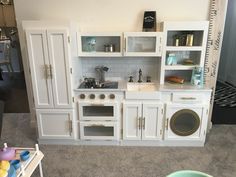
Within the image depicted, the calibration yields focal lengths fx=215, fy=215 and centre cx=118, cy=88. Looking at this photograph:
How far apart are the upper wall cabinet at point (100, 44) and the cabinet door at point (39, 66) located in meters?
0.48

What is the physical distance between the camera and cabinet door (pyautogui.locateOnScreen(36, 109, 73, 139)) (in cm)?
278

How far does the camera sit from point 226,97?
4398mm

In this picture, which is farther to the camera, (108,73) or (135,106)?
(108,73)

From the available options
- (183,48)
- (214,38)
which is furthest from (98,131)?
(214,38)

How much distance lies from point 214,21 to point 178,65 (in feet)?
2.34

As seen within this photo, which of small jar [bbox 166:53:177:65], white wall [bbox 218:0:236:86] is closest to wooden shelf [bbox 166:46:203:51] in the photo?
small jar [bbox 166:53:177:65]

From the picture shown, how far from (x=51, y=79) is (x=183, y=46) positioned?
5.65 ft

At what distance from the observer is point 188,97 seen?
269 cm

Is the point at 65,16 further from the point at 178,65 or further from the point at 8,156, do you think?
the point at 8,156

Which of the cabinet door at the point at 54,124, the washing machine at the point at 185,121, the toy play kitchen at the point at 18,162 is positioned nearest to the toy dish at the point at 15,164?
the toy play kitchen at the point at 18,162

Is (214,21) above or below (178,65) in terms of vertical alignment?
above

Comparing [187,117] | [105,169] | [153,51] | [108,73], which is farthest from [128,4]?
[105,169]

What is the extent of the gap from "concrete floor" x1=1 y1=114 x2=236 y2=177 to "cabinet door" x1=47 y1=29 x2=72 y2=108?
0.65 m

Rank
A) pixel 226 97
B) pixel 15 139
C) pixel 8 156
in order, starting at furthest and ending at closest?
pixel 226 97, pixel 15 139, pixel 8 156
